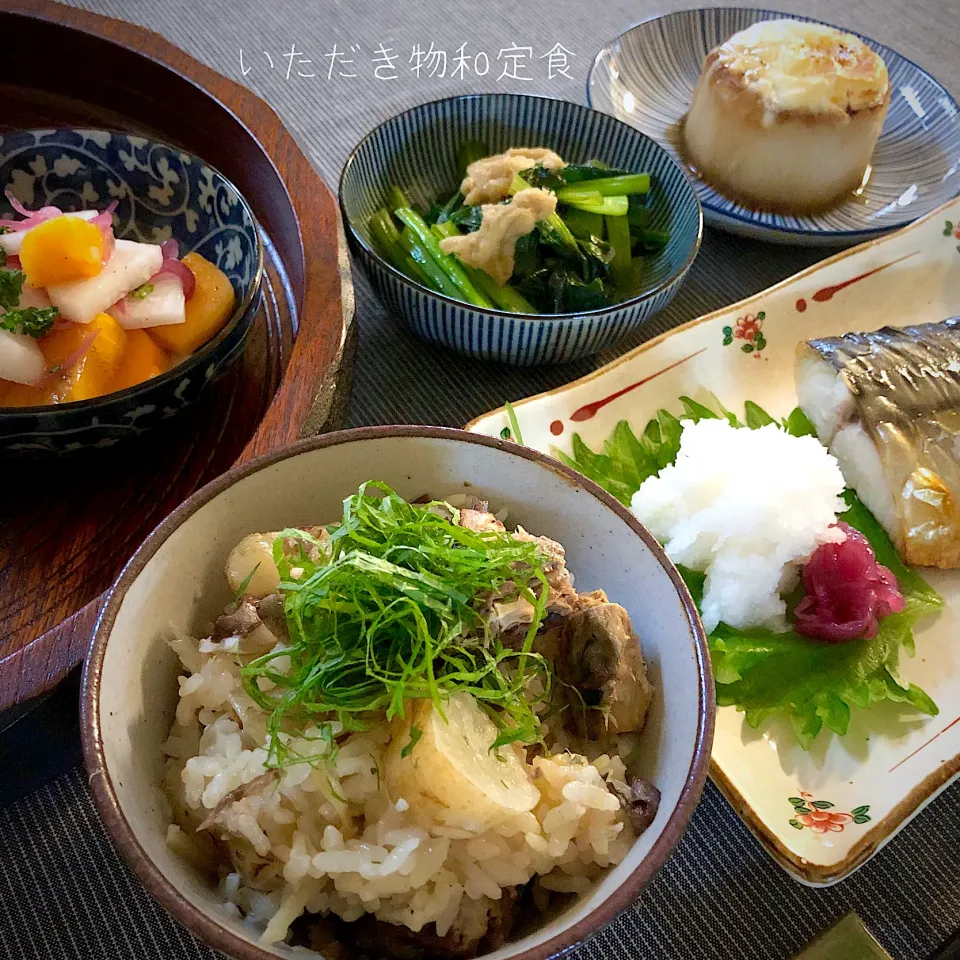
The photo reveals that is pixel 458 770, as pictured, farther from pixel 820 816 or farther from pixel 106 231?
pixel 106 231

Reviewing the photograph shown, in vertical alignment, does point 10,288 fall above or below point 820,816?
above

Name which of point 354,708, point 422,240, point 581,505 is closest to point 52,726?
point 354,708

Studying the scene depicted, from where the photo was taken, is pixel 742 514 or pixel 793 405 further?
pixel 793 405

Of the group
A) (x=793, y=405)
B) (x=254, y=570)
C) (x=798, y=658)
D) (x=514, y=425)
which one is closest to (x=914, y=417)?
(x=793, y=405)

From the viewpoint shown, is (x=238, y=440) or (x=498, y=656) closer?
(x=498, y=656)

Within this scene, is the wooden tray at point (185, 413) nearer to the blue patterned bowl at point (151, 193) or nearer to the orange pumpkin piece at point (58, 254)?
the blue patterned bowl at point (151, 193)

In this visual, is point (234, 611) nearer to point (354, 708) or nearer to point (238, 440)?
point (354, 708)

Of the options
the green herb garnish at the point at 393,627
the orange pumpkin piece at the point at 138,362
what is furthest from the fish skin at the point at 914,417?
the orange pumpkin piece at the point at 138,362

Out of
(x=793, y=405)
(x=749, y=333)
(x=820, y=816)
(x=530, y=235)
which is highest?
(x=530, y=235)

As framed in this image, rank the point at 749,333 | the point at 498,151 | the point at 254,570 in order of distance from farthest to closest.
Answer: the point at 498,151 → the point at 749,333 → the point at 254,570
